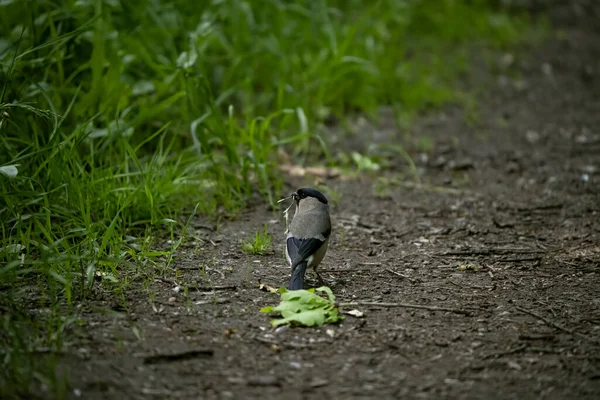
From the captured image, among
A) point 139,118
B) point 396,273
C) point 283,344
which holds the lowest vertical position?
point 396,273

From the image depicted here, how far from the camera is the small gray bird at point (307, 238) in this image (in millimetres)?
3414

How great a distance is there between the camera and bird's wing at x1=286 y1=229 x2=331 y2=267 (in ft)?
11.2

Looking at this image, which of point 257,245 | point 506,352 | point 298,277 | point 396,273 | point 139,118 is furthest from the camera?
point 139,118

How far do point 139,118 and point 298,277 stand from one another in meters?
1.70

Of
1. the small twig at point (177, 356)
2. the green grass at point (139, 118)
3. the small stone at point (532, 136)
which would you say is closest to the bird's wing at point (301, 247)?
the green grass at point (139, 118)

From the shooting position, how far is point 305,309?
3.16m

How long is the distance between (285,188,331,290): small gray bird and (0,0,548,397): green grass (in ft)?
1.70

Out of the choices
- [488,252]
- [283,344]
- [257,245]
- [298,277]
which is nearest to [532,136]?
[488,252]

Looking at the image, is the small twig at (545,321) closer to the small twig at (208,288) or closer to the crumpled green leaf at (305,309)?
the crumpled green leaf at (305,309)

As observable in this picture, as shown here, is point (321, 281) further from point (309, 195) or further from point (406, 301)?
point (309, 195)

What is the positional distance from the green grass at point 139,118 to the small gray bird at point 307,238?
517 mm

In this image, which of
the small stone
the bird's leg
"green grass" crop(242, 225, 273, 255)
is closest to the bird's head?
"green grass" crop(242, 225, 273, 255)

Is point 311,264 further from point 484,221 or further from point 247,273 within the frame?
Answer: point 484,221

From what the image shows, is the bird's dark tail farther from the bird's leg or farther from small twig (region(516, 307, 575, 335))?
small twig (region(516, 307, 575, 335))
